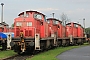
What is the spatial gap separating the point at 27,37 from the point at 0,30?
382 inches

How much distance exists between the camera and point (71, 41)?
36312mm

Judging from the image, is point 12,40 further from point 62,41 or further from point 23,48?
point 62,41

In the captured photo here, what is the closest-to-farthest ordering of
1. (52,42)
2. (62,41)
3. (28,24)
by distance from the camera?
(28,24) < (52,42) < (62,41)

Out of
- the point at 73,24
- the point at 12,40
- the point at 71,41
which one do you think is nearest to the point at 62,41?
the point at 71,41

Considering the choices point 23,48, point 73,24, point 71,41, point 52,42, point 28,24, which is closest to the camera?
point 23,48

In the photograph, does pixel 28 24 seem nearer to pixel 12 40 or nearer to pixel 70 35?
pixel 12 40

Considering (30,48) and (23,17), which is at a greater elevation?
(23,17)

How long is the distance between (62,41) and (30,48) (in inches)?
531

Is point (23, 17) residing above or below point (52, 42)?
above

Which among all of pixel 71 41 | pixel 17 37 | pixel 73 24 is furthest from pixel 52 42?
pixel 73 24

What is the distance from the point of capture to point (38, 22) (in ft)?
68.9

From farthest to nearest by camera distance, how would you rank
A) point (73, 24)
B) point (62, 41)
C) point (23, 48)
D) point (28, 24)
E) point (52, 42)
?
point (73, 24)
point (62, 41)
point (52, 42)
point (28, 24)
point (23, 48)

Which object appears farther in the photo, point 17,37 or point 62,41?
point 62,41

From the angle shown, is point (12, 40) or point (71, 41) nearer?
point (12, 40)
